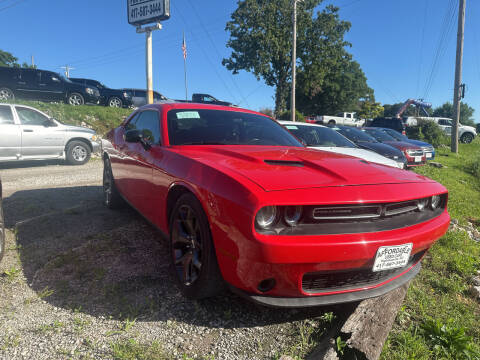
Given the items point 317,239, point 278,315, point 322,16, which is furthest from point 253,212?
point 322,16

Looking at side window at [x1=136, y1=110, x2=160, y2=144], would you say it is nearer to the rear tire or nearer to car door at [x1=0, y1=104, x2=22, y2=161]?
the rear tire

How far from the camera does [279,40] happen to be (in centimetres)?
3272

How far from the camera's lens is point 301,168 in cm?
221

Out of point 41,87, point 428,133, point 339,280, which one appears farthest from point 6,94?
point 428,133

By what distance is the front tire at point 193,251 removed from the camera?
204 centimetres

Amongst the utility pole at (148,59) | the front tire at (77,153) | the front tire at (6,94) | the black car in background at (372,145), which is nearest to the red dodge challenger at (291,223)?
the black car in background at (372,145)

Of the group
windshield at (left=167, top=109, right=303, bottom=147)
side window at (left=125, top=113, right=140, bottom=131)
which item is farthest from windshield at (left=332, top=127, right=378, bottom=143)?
side window at (left=125, top=113, right=140, bottom=131)

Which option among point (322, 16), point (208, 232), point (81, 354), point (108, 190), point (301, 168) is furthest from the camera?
point (322, 16)

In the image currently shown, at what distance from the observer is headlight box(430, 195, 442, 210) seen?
2358 mm

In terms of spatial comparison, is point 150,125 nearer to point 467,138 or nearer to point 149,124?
point 149,124

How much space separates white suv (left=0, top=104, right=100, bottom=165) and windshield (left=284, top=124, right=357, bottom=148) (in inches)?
235

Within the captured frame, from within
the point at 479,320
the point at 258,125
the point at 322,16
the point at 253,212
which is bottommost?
the point at 479,320

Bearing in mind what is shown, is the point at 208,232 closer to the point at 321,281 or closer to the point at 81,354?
the point at 321,281

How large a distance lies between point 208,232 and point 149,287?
860 mm
